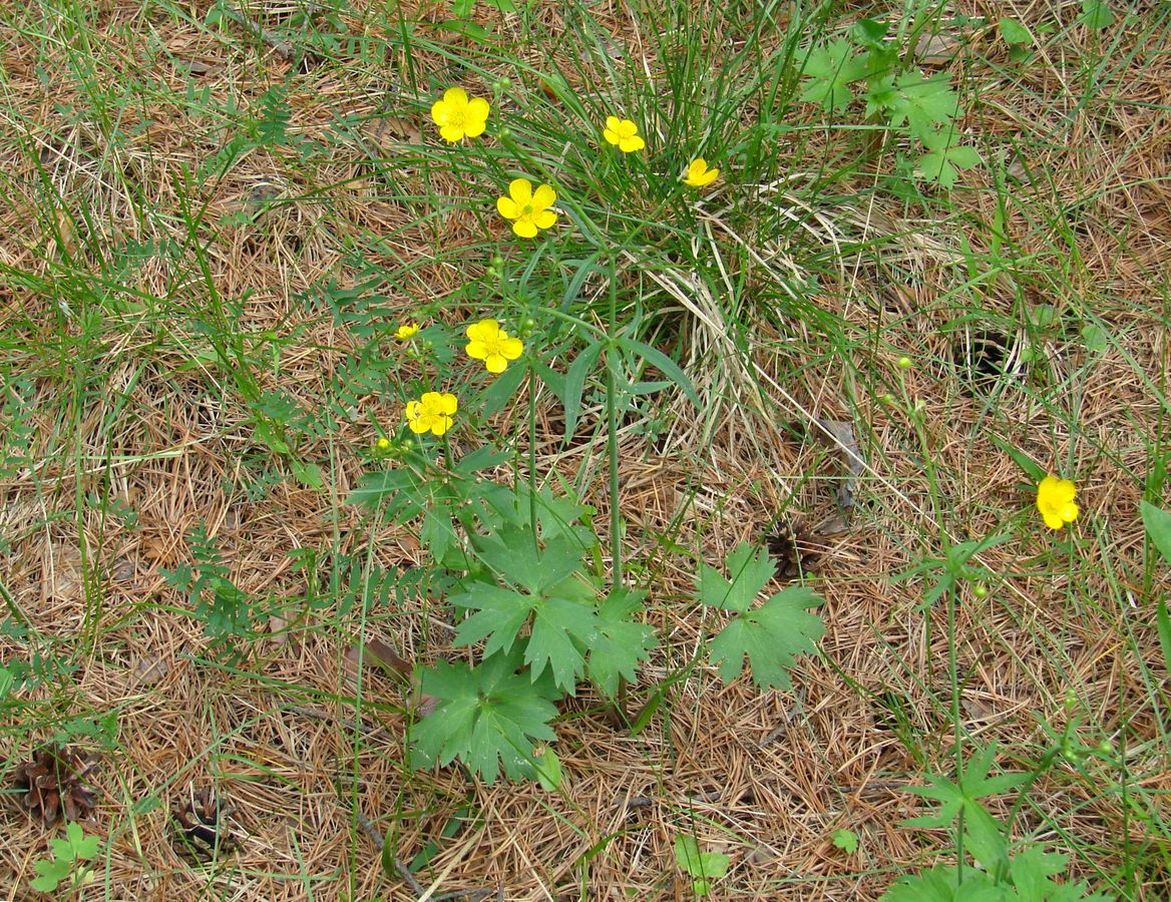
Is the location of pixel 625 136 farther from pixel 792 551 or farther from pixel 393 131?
pixel 792 551

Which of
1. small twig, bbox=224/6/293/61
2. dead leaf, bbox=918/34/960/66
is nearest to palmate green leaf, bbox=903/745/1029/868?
dead leaf, bbox=918/34/960/66

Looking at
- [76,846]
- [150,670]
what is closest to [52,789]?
[76,846]

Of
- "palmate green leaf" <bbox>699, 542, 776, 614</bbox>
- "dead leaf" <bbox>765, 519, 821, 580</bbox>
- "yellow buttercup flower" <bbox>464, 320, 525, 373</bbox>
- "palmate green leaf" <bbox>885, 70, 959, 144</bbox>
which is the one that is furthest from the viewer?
"palmate green leaf" <bbox>885, 70, 959, 144</bbox>

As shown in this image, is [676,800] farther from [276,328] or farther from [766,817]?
[276,328]

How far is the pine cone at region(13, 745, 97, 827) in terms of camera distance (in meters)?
2.05

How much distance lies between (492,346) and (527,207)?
1.03ft

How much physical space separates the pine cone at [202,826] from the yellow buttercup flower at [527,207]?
127cm

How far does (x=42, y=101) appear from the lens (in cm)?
277

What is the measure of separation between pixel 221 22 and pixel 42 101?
0.51 m

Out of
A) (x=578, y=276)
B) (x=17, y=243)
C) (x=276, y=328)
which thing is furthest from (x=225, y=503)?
(x=578, y=276)

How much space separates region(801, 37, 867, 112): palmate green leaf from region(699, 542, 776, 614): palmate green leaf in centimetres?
123

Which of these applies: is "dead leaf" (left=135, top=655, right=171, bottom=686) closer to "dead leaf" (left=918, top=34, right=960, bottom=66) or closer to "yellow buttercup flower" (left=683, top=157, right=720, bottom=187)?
"yellow buttercup flower" (left=683, top=157, right=720, bottom=187)

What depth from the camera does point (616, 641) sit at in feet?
6.40

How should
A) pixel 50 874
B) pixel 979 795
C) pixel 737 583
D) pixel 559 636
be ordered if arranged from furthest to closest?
pixel 737 583
pixel 50 874
pixel 559 636
pixel 979 795
